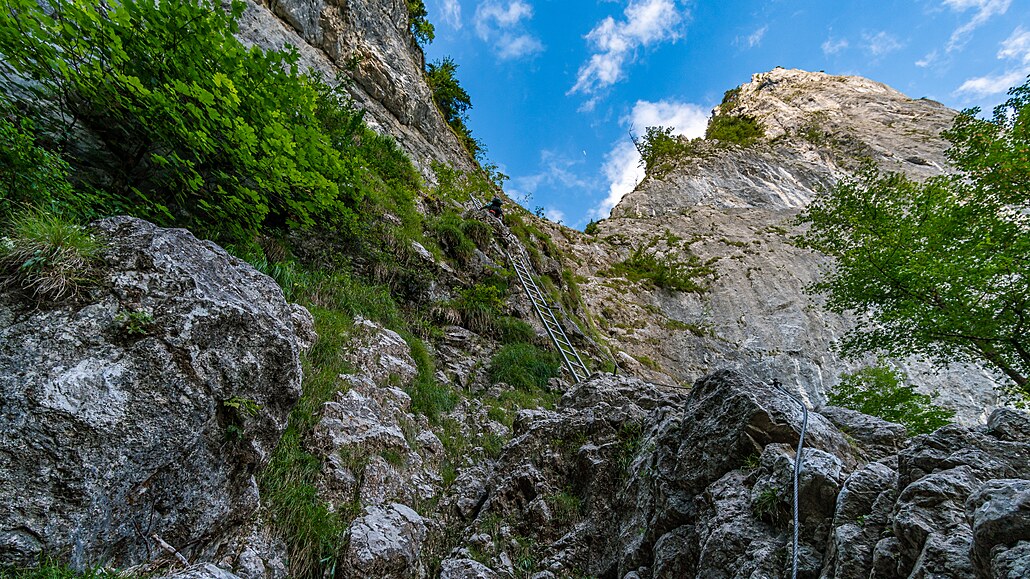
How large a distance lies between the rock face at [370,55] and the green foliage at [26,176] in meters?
8.72

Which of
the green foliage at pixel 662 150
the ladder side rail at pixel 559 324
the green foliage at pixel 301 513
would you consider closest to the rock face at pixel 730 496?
the green foliage at pixel 301 513

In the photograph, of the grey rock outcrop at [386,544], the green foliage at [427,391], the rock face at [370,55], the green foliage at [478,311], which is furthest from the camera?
the rock face at [370,55]

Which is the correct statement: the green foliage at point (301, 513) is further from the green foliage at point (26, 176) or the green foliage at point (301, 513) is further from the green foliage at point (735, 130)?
the green foliage at point (735, 130)

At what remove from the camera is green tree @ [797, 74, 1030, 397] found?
22.1ft

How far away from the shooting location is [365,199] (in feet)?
26.5

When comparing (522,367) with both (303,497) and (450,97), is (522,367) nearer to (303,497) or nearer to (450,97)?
(303,497)

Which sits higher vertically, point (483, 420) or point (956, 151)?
point (956, 151)

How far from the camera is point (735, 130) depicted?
3250 centimetres

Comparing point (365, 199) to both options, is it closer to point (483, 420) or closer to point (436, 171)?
point (483, 420)

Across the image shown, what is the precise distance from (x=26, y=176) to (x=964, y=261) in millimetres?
12230

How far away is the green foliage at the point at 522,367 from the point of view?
284 inches

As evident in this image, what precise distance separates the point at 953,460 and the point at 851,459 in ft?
2.97

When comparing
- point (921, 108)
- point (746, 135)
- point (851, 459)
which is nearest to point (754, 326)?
point (851, 459)

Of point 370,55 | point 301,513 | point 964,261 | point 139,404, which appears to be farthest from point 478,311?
point 370,55
